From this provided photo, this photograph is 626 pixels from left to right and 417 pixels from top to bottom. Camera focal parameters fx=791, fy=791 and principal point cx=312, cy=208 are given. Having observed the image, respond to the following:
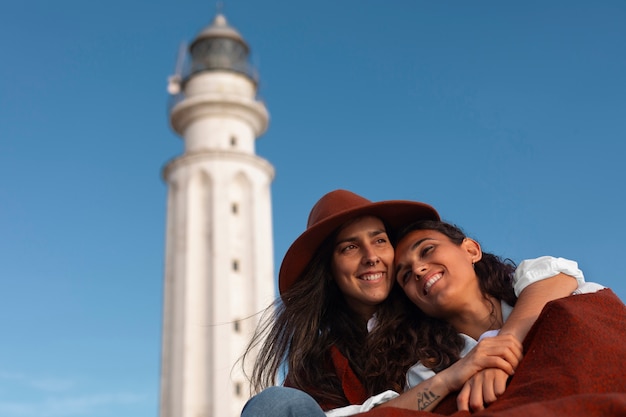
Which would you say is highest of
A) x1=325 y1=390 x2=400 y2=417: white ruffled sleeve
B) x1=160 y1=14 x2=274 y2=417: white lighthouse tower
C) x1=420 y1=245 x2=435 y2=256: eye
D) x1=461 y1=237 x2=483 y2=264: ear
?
x1=160 y1=14 x2=274 y2=417: white lighthouse tower

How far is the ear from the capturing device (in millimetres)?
4035

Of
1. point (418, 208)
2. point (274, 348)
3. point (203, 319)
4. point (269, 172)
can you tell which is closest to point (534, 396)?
point (418, 208)

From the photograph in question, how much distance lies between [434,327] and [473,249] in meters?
0.47

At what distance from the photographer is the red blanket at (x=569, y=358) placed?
2.60 m

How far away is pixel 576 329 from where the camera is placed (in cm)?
275

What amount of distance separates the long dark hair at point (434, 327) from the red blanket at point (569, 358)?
750mm

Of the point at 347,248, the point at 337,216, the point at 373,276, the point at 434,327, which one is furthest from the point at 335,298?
the point at 434,327

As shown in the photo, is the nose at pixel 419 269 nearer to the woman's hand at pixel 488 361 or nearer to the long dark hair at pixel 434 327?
the long dark hair at pixel 434 327

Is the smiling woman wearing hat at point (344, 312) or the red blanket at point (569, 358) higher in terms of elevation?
the smiling woman wearing hat at point (344, 312)

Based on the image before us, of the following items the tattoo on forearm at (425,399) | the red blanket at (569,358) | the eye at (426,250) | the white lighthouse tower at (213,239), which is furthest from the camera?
the white lighthouse tower at (213,239)

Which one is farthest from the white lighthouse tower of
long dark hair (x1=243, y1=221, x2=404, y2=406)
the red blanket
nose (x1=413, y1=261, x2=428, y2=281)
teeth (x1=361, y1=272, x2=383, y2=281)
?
the red blanket

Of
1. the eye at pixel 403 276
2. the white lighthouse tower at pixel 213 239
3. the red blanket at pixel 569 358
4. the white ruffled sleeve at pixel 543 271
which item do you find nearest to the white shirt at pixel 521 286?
the white ruffled sleeve at pixel 543 271

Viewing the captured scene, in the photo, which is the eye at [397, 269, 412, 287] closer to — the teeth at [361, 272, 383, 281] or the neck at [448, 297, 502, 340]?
the teeth at [361, 272, 383, 281]

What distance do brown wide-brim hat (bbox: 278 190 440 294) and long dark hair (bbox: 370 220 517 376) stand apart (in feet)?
0.27
